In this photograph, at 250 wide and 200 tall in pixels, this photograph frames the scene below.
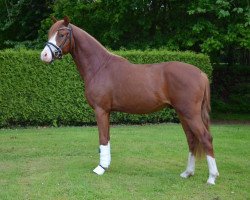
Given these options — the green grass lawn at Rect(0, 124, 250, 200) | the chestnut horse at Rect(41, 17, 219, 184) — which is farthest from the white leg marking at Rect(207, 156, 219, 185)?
the green grass lawn at Rect(0, 124, 250, 200)

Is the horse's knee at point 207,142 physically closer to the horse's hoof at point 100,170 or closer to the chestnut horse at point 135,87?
the chestnut horse at point 135,87

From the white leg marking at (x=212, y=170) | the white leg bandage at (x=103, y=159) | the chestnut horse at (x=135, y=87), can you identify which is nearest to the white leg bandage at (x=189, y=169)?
the chestnut horse at (x=135, y=87)

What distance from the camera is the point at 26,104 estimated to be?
1355cm

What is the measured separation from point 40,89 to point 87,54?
262 inches

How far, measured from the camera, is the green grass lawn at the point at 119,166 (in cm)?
640

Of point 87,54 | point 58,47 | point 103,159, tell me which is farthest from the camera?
point 87,54

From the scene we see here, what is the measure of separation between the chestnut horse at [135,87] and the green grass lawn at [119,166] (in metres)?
0.44

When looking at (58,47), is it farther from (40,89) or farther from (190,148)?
(40,89)

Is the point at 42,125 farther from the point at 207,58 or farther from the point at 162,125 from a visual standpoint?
the point at 207,58

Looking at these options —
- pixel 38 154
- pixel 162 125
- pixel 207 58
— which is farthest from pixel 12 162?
pixel 207 58

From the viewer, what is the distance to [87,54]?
7.29 metres

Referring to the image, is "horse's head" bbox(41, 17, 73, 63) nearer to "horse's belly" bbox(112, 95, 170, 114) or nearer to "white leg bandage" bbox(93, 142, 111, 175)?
"horse's belly" bbox(112, 95, 170, 114)

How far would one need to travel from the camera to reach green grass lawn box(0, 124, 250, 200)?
21.0ft

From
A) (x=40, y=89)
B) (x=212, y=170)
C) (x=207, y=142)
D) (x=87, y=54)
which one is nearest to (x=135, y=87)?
(x=87, y=54)
